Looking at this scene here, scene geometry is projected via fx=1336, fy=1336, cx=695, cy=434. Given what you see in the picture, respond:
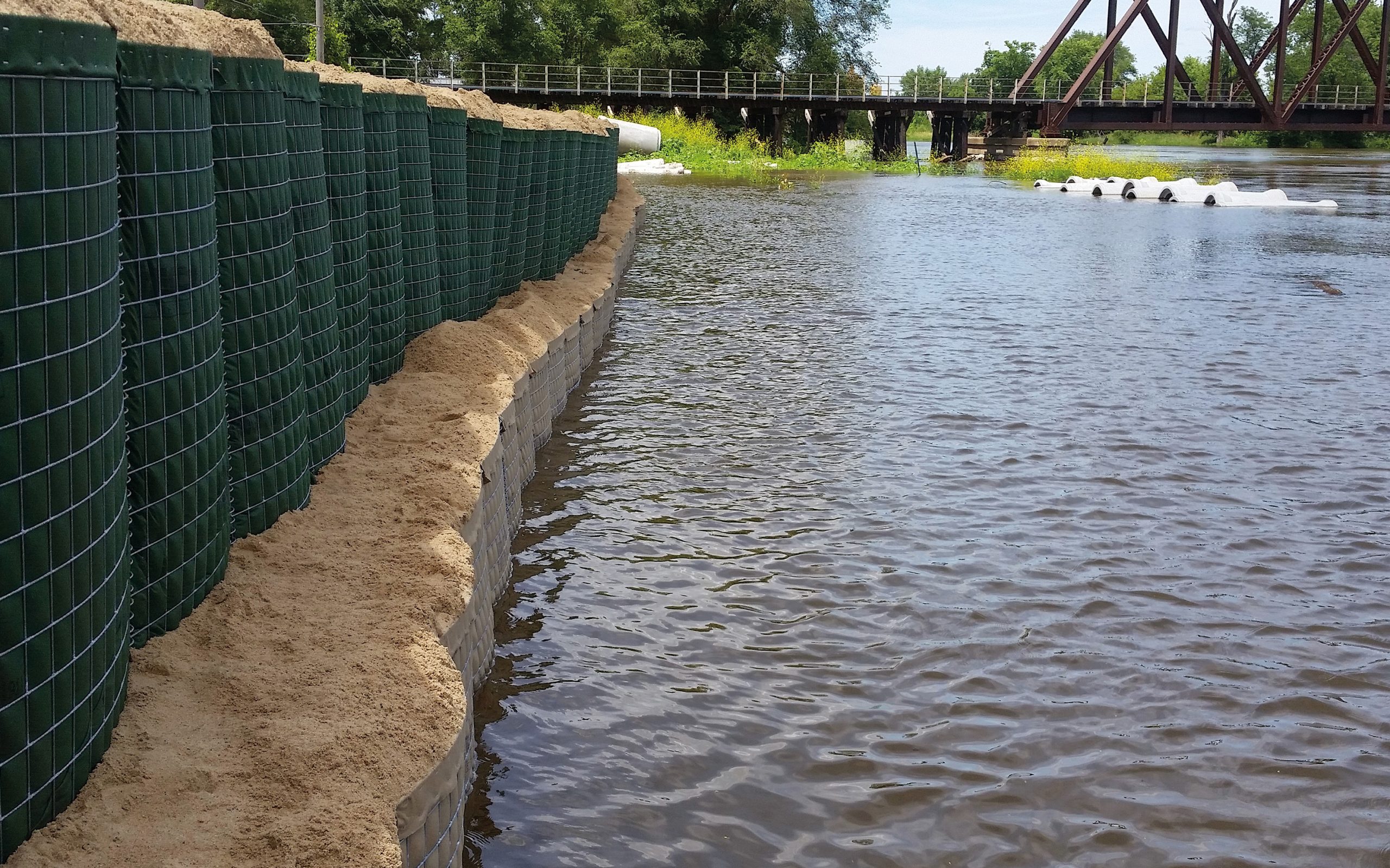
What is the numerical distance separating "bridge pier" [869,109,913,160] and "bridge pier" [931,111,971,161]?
215cm

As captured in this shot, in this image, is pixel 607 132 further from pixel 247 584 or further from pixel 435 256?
pixel 247 584

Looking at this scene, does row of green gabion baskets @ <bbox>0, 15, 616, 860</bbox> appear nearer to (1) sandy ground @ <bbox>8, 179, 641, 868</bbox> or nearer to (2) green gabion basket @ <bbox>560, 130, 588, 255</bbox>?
(1) sandy ground @ <bbox>8, 179, 641, 868</bbox>

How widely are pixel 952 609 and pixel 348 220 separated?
3.42 metres

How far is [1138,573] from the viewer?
6.78 metres

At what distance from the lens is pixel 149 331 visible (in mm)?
3953

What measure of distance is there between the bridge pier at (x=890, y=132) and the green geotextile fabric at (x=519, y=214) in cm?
5665

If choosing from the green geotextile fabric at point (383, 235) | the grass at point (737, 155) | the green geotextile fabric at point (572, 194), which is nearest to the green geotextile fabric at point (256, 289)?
the green geotextile fabric at point (383, 235)

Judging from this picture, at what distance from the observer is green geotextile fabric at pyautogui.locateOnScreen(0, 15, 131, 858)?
9.01 ft

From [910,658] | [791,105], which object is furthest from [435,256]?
[791,105]

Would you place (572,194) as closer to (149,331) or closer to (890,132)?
(149,331)

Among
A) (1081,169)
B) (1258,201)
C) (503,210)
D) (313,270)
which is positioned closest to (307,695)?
(313,270)

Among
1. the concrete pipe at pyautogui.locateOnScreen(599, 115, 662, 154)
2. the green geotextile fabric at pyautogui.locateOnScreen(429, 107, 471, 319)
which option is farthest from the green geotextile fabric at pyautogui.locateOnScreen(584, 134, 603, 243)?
the concrete pipe at pyautogui.locateOnScreen(599, 115, 662, 154)

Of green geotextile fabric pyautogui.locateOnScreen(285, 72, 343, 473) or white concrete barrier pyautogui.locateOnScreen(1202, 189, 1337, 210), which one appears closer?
green geotextile fabric pyautogui.locateOnScreen(285, 72, 343, 473)

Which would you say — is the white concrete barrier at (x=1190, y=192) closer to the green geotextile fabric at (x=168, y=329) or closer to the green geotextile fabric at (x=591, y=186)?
the green geotextile fabric at (x=591, y=186)
